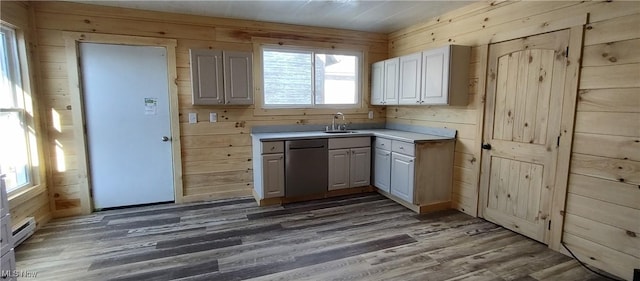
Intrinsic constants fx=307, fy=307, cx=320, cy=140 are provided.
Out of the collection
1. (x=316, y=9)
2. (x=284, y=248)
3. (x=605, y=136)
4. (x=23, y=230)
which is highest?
(x=316, y=9)

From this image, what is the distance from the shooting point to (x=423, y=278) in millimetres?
2264

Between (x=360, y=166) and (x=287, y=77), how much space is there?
1.61 metres

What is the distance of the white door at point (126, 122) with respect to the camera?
11.3 feet

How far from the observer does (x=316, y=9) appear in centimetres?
355

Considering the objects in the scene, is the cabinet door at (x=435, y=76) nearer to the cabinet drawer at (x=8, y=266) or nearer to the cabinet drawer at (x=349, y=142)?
the cabinet drawer at (x=349, y=142)

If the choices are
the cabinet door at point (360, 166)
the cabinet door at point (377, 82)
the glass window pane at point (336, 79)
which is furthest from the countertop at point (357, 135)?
the glass window pane at point (336, 79)

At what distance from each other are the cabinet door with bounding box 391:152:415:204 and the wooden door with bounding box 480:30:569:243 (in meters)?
0.76

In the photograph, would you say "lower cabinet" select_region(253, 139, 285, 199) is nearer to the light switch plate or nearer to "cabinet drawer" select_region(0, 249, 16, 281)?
the light switch plate

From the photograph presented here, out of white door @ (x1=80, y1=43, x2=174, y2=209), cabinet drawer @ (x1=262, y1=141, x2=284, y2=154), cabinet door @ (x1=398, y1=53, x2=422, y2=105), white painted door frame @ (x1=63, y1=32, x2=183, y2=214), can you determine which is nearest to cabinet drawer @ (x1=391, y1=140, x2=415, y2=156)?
cabinet door @ (x1=398, y1=53, x2=422, y2=105)

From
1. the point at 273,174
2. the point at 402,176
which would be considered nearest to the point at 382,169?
the point at 402,176

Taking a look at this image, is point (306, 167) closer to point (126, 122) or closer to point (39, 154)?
point (126, 122)

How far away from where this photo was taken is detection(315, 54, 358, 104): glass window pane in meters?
4.51

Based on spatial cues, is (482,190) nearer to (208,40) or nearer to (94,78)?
→ (208,40)

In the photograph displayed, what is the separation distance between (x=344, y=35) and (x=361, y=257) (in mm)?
3167
